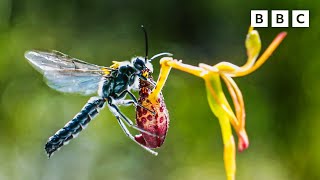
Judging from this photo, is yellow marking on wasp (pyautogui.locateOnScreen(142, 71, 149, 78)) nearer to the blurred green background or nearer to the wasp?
the wasp

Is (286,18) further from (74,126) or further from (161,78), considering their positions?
(161,78)

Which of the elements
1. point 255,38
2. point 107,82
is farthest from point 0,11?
point 255,38

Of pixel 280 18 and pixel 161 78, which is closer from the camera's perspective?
pixel 161 78

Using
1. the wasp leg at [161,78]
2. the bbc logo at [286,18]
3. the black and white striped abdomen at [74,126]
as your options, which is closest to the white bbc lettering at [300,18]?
the bbc logo at [286,18]

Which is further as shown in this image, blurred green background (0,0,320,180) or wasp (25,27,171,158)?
blurred green background (0,0,320,180)

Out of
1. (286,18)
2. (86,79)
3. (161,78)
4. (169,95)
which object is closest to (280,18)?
(286,18)

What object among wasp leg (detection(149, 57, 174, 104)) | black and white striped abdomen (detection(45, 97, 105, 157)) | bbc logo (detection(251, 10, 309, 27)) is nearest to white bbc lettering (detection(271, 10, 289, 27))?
bbc logo (detection(251, 10, 309, 27))

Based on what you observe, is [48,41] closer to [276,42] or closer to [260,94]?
[260,94]

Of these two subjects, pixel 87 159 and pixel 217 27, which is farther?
pixel 217 27
